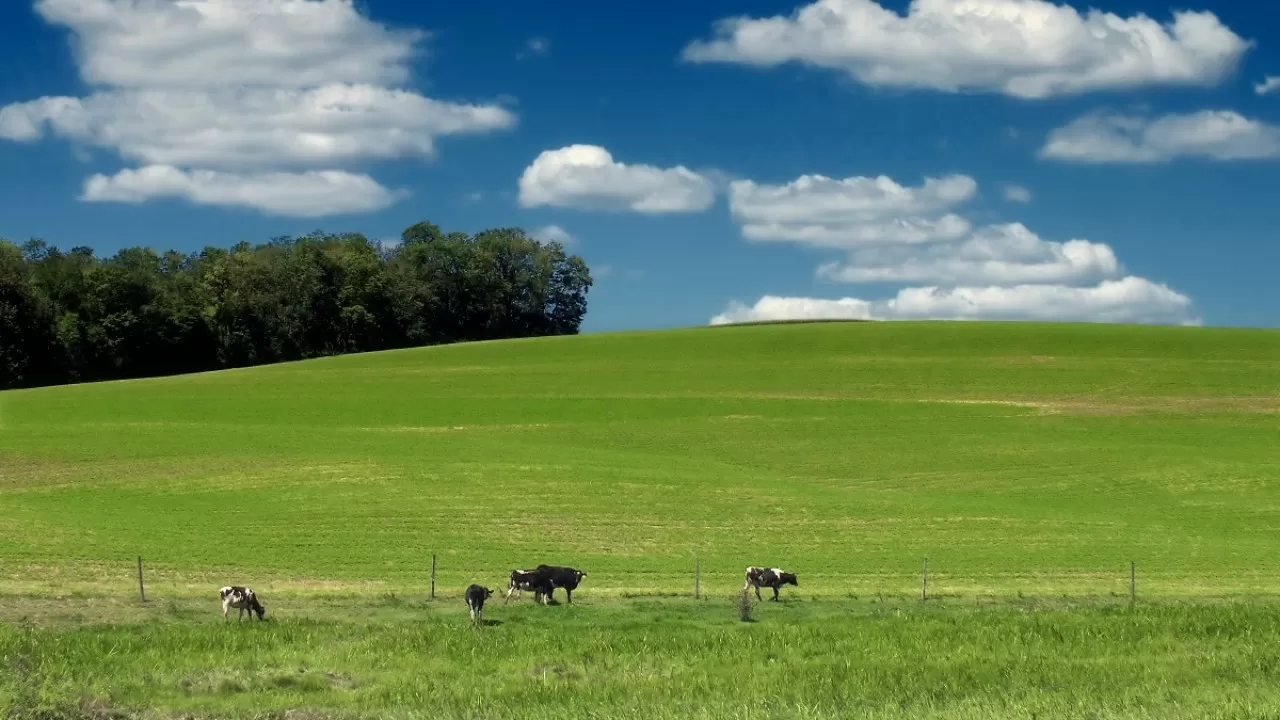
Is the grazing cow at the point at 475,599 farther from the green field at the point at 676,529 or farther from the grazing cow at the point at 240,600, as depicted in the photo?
the grazing cow at the point at 240,600

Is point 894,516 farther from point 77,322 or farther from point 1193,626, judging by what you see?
point 77,322

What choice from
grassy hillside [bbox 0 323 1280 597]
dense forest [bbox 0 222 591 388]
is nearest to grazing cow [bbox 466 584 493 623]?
grassy hillside [bbox 0 323 1280 597]

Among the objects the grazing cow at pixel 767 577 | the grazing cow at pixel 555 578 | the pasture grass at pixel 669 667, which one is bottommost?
the grazing cow at pixel 767 577

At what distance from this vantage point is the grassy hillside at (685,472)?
106 ft

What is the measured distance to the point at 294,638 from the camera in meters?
18.5

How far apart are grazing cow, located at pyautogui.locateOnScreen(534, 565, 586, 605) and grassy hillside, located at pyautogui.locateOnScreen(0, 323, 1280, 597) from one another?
1.87 meters

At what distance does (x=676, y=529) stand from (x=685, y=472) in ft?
34.3

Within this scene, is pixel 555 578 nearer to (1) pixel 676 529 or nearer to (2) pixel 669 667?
(2) pixel 669 667

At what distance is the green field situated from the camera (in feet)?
50.5

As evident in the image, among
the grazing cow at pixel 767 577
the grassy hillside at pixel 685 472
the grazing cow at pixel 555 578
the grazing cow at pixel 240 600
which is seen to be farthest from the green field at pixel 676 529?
the grazing cow at pixel 555 578

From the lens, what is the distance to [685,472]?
47938 millimetres

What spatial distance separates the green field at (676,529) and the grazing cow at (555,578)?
88 centimetres

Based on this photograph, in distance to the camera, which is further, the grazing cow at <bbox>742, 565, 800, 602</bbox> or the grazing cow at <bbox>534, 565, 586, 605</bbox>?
the grazing cow at <bbox>742, 565, 800, 602</bbox>

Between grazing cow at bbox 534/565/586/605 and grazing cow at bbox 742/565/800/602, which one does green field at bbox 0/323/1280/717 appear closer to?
grazing cow at bbox 742/565/800/602
